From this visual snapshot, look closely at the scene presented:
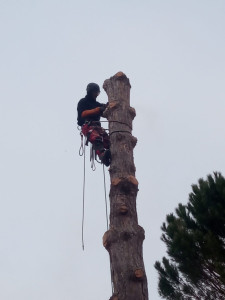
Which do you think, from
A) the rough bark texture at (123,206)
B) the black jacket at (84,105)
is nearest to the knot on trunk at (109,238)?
the rough bark texture at (123,206)

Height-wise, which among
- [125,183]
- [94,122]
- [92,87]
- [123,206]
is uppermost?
[92,87]

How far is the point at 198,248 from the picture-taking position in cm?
658

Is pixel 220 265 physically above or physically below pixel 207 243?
below

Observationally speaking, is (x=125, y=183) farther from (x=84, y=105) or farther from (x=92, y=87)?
(x=92, y=87)

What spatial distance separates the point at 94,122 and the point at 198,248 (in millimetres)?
2787

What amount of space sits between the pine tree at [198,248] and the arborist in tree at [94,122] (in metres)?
2.34

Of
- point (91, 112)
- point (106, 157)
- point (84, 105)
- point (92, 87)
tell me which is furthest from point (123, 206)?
point (92, 87)

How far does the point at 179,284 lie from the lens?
6754 mm

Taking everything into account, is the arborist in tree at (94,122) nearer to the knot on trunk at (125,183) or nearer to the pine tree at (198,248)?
the knot on trunk at (125,183)

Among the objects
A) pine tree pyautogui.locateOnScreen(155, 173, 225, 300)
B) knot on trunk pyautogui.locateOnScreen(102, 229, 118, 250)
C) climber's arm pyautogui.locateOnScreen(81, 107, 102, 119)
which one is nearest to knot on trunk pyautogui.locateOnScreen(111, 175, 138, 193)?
knot on trunk pyautogui.locateOnScreen(102, 229, 118, 250)

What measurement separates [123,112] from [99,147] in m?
0.77

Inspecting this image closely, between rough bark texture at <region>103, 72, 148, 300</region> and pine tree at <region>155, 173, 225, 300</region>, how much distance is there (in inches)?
116

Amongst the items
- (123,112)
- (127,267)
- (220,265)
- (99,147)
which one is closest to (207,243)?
(220,265)

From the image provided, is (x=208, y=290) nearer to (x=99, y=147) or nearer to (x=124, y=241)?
(x=99, y=147)
